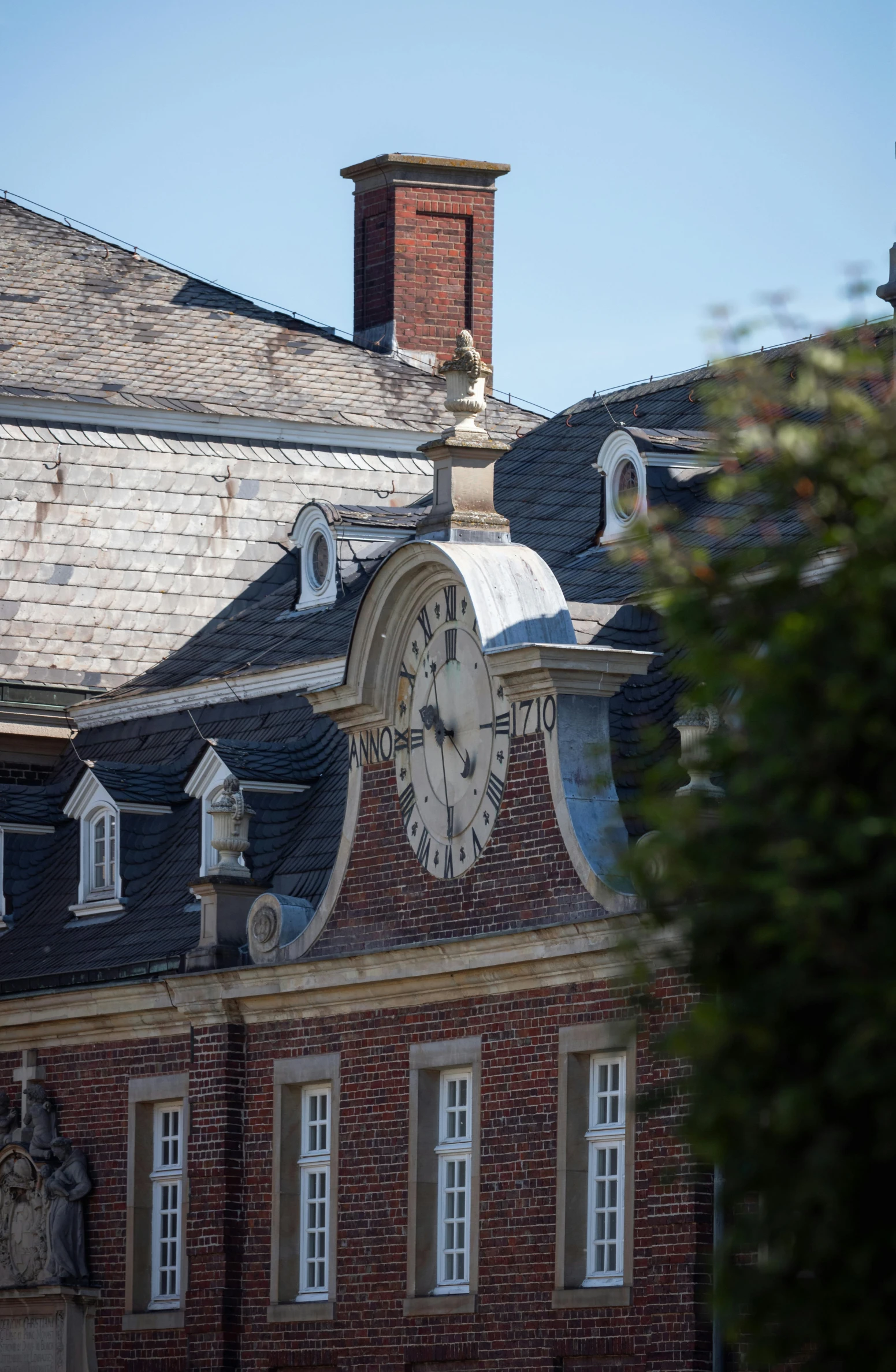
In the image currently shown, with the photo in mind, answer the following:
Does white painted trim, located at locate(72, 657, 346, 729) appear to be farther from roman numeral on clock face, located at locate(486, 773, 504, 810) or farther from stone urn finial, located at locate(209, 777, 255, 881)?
roman numeral on clock face, located at locate(486, 773, 504, 810)

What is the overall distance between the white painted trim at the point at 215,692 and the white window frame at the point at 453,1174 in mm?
5197

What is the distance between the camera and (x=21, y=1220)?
93.6 feet

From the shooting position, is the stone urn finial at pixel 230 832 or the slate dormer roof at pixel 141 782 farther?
the slate dormer roof at pixel 141 782

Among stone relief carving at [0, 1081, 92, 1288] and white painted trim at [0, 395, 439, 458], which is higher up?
white painted trim at [0, 395, 439, 458]

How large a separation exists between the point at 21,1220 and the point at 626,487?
369 inches

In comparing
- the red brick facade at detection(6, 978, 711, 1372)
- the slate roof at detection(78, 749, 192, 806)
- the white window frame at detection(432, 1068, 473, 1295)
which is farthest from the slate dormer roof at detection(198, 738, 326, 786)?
the white window frame at detection(432, 1068, 473, 1295)

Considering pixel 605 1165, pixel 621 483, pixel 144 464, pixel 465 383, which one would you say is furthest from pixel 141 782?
pixel 605 1165

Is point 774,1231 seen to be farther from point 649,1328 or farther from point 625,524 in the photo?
point 625,524

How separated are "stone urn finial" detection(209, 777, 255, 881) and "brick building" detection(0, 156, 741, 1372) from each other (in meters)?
0.04

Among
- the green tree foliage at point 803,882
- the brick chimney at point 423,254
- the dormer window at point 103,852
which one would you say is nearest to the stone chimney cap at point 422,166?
the brick chimney at point 423,254

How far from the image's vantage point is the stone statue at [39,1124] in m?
28.2

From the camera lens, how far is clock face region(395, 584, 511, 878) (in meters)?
23.1

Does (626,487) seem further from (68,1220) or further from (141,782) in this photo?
(68,1220)

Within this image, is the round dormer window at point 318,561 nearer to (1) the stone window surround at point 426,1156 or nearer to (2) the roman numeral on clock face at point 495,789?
(2) the roman numeral on clock face at point 495,789
